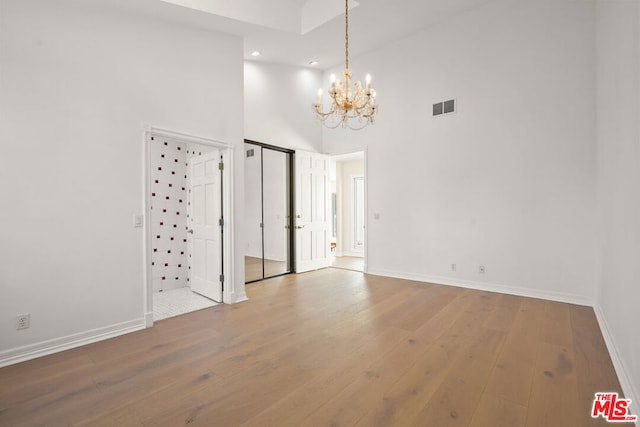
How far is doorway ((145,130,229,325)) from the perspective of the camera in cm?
422

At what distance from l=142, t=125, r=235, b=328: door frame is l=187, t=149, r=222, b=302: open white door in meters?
0.10

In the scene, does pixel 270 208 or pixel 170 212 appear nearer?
pixel 170 212

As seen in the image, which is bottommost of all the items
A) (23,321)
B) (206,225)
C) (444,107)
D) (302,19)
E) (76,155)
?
(23,321)

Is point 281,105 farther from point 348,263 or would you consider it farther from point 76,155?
point 348,263

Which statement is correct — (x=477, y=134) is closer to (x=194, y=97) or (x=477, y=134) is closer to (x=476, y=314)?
(x=476, y=314)

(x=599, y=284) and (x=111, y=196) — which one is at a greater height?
(x=111, y=196)

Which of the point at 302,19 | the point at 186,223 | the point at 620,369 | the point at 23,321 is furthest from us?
the point at 186,223

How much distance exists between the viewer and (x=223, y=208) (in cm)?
421

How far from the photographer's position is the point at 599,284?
355 centimetres

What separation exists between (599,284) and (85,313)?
5.45 meters

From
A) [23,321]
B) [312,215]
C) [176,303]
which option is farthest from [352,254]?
[23,321]

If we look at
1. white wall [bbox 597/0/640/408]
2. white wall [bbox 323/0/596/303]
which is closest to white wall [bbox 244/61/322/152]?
white wall [bbox 323/0/596/303]

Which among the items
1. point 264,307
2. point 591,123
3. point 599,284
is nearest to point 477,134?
point 591,123

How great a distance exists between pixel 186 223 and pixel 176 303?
1437 mm
